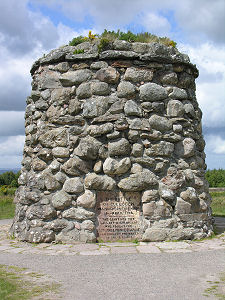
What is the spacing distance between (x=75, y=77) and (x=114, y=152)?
157 cm

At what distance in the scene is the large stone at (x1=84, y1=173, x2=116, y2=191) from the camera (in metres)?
5.53

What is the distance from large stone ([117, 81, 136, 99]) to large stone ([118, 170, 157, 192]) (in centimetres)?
140

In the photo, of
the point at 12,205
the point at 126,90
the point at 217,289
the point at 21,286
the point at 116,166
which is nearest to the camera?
the point at 217,289

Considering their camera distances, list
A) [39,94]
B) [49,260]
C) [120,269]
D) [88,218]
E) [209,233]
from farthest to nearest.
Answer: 1. [39,94]
2. [209,233]
3. [88,218]
4. [49,260]
5. [120,269]

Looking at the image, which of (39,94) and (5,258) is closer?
(5,258)

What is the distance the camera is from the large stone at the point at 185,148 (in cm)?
598

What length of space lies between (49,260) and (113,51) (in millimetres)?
3662

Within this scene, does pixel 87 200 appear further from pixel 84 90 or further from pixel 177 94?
pixel 177 94

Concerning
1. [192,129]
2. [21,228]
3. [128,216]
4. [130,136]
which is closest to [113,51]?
[130,136]

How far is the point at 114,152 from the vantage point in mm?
5629

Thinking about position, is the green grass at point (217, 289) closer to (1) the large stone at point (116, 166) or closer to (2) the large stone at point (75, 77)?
A: (1) the large stone at point (116, 166)

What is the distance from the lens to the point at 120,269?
4.01 meters

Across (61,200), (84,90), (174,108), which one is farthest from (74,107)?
(174,108)

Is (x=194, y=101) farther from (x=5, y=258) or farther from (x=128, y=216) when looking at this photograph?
(x=5, y=258)
